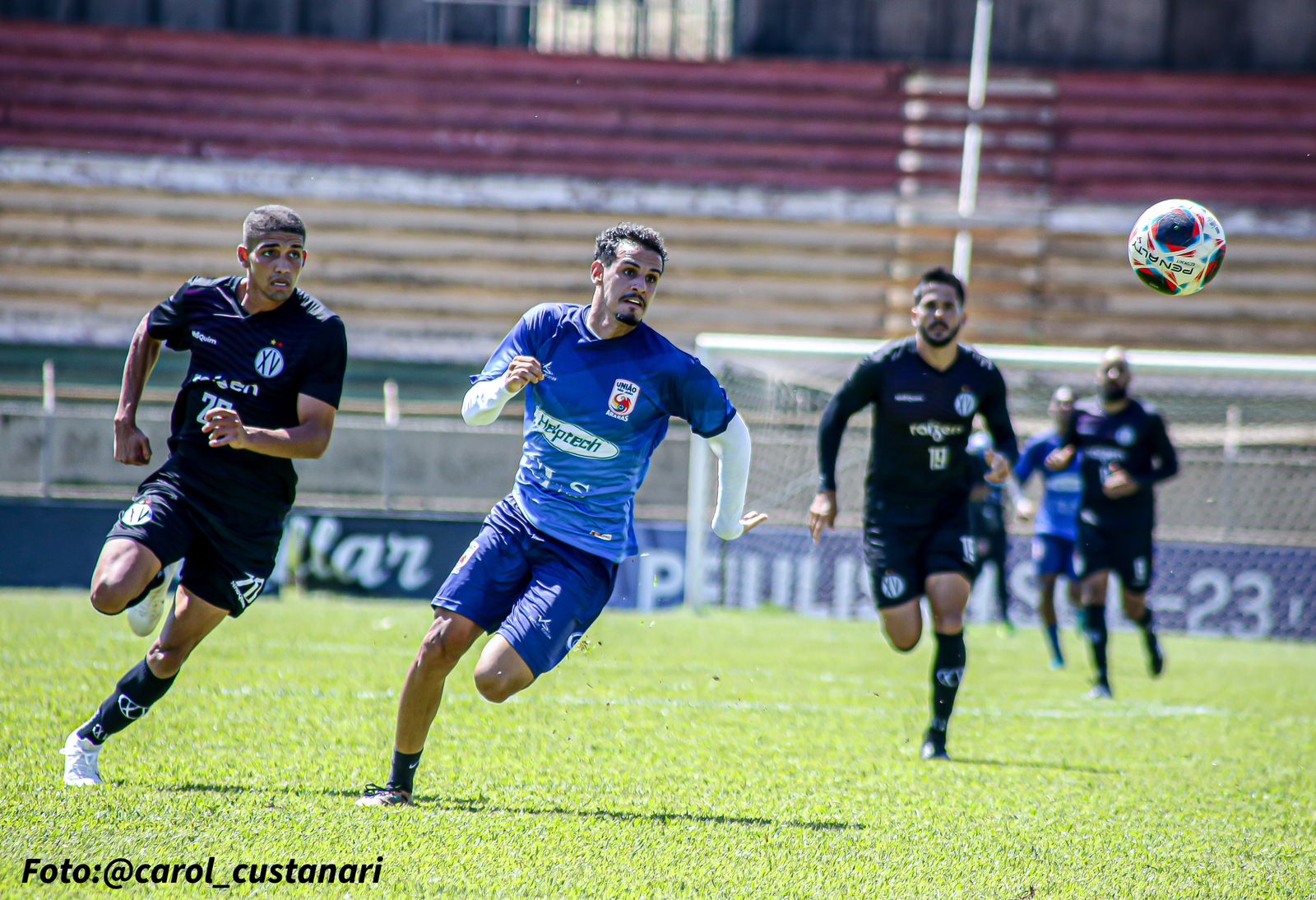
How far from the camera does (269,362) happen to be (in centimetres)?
562

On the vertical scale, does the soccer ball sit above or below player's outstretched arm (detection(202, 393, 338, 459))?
above

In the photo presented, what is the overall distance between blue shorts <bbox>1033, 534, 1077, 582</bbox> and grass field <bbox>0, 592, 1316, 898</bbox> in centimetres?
141

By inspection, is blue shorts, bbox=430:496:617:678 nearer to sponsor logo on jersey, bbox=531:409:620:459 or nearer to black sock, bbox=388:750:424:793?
sponsor logo on jersey, bbox=531:409:620:459

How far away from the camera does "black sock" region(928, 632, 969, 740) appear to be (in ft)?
22.6

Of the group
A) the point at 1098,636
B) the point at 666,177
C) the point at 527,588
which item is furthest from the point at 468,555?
the point at 666,177

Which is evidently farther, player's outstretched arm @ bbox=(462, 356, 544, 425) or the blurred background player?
the blurred background player

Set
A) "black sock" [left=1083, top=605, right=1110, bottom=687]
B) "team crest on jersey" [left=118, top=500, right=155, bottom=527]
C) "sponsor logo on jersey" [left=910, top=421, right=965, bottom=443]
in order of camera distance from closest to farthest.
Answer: "team crest on jersey" [left=118, top=500, right=155, bottom=527], "sponsor logo on jersey" [left=910, top=421, right=965, bottom=443], "black sock" [left=1083, top=605, right=1110, bottom=687]

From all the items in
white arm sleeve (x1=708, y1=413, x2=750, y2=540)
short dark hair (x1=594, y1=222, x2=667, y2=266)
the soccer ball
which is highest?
the soccer ball

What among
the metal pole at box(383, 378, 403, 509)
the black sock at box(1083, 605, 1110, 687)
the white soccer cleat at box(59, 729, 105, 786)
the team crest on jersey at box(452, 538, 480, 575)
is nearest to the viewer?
the white soccer cleat at box(59, 729, 105, 786)

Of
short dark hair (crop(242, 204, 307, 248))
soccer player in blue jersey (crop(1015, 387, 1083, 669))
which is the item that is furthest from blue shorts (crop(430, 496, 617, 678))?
soccer player in blue jersey (crop(1015, 387, 1083, 669))

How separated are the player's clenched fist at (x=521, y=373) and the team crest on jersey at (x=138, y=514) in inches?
61.7

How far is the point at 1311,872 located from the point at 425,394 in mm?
16034

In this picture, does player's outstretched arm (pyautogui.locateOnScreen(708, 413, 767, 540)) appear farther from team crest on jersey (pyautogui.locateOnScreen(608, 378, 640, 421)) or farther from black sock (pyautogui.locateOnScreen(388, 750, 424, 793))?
black sock (pyautogui.locateOnScreen(388, 750, 424, 793))

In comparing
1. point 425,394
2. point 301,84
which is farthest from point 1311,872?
point 301,84
